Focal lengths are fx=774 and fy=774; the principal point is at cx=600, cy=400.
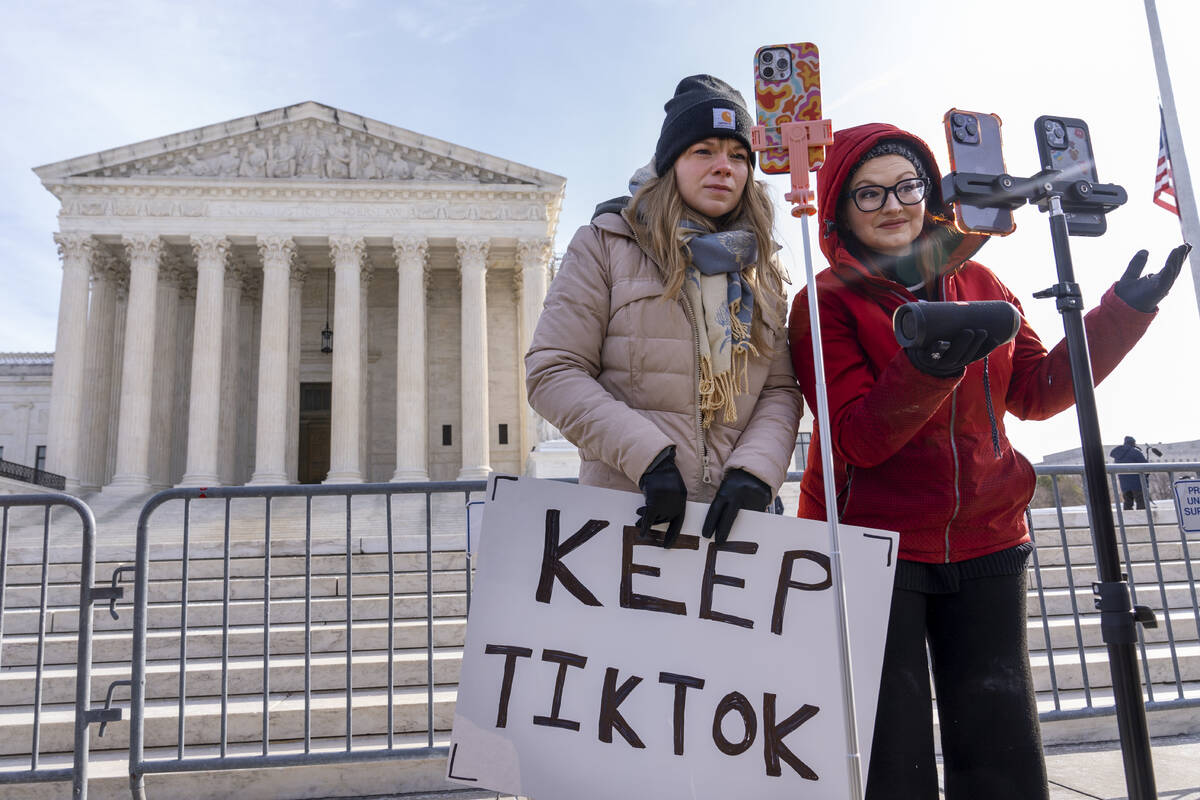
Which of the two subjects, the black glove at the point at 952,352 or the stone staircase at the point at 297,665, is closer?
the black glove at the point at 952,352

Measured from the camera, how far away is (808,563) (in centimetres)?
228

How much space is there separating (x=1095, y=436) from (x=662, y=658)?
4.58 feet

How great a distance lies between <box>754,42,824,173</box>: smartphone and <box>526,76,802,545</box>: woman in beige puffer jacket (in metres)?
→ 0.26

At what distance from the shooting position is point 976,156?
2236mm

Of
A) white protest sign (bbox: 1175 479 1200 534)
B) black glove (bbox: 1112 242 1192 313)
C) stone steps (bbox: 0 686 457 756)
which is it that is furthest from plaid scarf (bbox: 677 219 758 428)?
white protest sign (bbox: 1175 479 1200 534)

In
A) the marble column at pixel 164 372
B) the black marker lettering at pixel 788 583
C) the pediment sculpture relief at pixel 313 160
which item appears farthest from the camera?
the pediment sculpture relief at pixel 313 160

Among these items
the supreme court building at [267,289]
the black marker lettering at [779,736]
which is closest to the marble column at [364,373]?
the supreme court building at [267,289]

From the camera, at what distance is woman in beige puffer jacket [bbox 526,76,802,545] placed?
2428 millimetres

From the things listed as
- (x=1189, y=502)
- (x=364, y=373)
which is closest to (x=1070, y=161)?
(x=1189, y=502)

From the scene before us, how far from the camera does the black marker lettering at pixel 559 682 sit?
2.28m

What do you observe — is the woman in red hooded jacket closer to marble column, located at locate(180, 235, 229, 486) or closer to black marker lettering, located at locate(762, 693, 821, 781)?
black marker lettering, located at locate(762, 693, 821, 781)

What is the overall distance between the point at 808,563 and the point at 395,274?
3263cm

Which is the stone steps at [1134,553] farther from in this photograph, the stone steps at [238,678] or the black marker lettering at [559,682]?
the black marker lettering at [559,682]

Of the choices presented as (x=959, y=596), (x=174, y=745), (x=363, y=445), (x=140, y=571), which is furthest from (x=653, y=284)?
(x=363, y=445)
